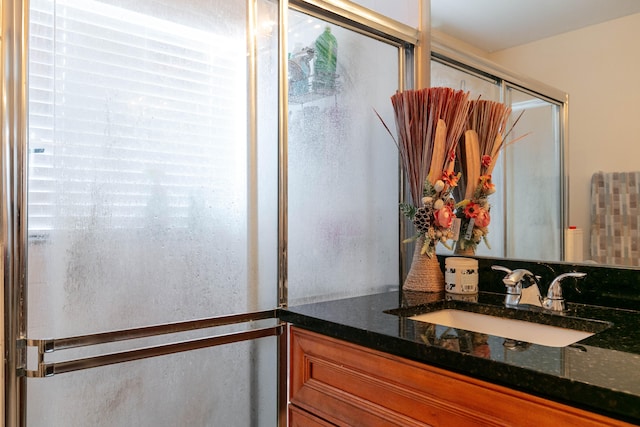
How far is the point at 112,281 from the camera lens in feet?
3.38

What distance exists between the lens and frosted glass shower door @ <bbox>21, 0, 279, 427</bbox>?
3.14ft

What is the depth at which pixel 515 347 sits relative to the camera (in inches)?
33.5

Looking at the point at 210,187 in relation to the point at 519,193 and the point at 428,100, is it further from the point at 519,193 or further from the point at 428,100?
the point at 519,193

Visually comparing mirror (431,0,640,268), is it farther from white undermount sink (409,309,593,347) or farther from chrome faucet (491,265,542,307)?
white undermount sink (409,309,593,347)

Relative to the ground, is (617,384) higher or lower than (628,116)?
lower

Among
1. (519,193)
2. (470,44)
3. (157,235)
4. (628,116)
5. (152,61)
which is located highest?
(470,44)

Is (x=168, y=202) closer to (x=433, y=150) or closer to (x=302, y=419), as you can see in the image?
(x=302, y=419)

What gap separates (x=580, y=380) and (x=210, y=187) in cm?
87

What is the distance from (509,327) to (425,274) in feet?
1.04

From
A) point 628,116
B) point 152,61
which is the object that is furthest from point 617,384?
point 152,61

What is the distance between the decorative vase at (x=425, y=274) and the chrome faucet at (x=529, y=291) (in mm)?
171

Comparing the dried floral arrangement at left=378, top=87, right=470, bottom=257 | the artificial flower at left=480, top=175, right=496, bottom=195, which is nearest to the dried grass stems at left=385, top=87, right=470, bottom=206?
the dried floral arrangement at left=378, top=87, right=470, bottom=257

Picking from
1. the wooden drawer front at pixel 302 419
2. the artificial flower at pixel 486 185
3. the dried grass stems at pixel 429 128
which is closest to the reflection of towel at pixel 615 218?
the artificial flower at pixel 486 185

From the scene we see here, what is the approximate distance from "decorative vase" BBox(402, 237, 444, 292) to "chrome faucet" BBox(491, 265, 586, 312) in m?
0.17
